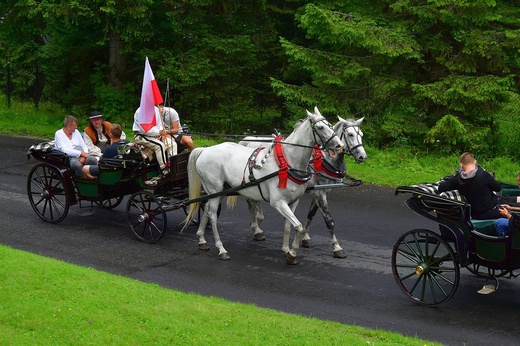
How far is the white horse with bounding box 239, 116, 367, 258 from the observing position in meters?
11.8

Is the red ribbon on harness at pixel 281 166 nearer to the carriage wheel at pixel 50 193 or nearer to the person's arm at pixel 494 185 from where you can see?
the person's arm at pixel 494 185

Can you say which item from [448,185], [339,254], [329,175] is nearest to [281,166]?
[329,175]

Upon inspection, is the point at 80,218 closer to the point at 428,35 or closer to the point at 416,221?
the point at 416,221

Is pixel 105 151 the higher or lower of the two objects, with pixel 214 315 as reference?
higher

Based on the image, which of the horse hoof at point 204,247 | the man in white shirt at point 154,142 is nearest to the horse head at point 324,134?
the horse hoof at point 204,247

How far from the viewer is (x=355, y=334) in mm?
8656

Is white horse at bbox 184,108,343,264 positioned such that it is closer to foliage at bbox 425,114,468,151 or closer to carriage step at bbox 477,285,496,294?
carriage step at bbox 477,285,496,294

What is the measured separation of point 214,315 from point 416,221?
619 cm

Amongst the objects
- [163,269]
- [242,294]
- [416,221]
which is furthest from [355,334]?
[416,221]

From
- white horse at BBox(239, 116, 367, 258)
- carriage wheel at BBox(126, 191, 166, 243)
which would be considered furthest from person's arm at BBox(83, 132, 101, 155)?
white horse at BBox(239, 116, 367, 258)

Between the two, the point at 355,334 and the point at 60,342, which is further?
the point at 355,334

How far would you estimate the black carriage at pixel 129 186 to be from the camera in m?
12.9

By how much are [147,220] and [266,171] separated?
2.27 meters

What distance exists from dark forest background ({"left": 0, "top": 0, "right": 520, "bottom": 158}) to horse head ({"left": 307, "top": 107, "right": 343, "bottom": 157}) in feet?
23.6
